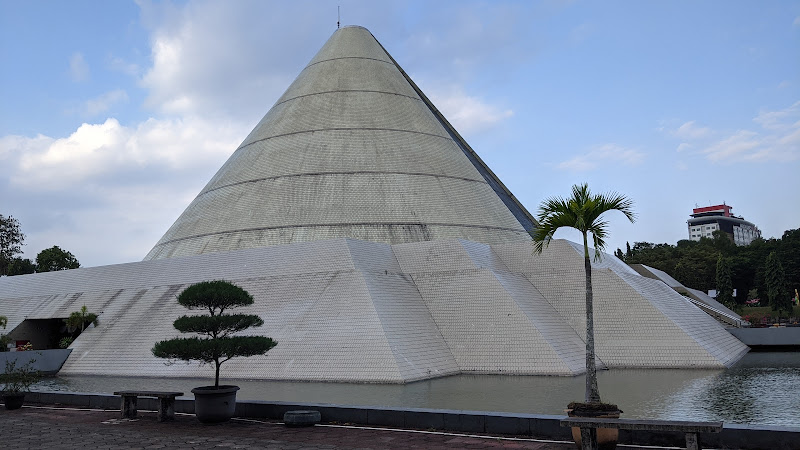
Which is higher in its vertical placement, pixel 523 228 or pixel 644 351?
pixel 523 228

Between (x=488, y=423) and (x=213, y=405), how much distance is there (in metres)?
4.80

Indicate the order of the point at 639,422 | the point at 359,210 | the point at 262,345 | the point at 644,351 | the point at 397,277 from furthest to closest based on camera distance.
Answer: the point at 359,210, the point at 397,277, the point at 644,351, the point at 262,345, the point at 639,422

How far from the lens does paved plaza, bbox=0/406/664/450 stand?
8484mm

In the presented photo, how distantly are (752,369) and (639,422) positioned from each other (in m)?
13.4

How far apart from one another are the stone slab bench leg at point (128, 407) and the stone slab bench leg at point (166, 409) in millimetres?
799

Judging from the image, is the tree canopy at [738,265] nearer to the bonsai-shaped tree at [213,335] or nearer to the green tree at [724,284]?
the green tree at [724,284]

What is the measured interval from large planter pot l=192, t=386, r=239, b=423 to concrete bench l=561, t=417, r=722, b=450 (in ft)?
19.7

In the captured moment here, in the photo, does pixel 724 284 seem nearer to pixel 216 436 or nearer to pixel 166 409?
pixel 166 409

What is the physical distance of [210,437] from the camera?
9547mm

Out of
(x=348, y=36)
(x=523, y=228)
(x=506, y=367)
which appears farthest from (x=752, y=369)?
(x=348, y=36)

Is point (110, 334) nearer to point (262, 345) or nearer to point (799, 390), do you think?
point (262, 345)

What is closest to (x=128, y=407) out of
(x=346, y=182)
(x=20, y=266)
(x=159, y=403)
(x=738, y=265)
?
(x=159, y=403)

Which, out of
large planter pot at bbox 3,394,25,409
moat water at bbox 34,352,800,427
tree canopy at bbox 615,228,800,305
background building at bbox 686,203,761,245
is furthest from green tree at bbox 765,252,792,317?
background building at bbox 686,203,761,245

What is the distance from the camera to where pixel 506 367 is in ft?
62.0
